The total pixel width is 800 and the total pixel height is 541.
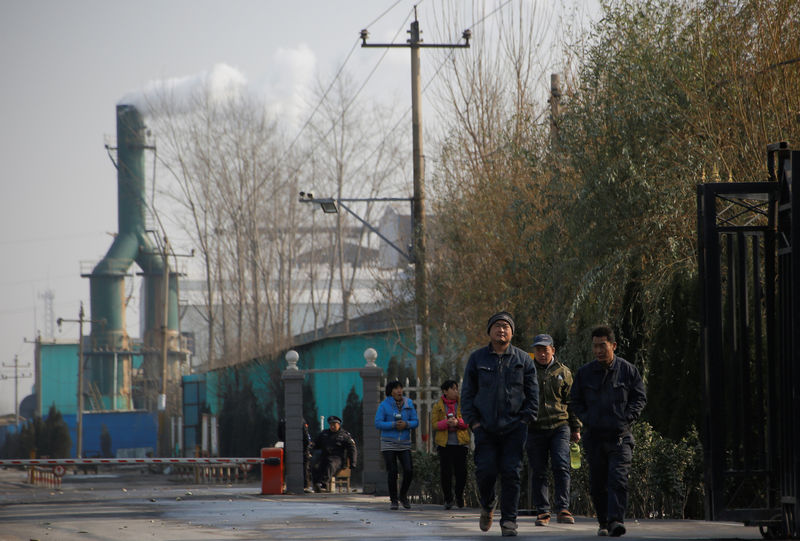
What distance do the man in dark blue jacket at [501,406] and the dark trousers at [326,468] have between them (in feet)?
40.3

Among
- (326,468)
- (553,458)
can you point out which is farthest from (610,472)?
(326,468)

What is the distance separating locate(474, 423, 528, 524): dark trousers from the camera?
10188 mm

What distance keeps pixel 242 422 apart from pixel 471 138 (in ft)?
71.1

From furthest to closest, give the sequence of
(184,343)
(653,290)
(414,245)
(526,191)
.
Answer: (184,343)
(414,245)
(526,191)
(653,290)

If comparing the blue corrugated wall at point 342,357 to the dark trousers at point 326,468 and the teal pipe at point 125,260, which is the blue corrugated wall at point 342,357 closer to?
the dark trousers at point 326,468

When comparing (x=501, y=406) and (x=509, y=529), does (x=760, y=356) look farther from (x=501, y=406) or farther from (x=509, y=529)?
(x=509, y=529)

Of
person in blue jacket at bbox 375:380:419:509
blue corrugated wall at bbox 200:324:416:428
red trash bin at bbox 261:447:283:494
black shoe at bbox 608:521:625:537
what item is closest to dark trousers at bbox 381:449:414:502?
person in blue jacket at bbox 375:380:419:509

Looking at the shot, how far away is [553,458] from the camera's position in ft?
38.7

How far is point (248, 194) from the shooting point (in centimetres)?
5481

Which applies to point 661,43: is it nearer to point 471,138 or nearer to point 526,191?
point 526,191

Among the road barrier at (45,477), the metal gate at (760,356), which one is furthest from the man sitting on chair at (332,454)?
the road barrier at (45,477)

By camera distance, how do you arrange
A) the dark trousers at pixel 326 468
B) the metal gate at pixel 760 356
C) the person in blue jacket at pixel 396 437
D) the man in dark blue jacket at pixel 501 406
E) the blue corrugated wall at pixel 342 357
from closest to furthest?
the metal gate at pixel 760 356 → the man in dark blue jacket at pixel 501 406 → the person in blue jacket at pixel 396 437 → the dark trousers at pixel 326 468 → the blue corrugated wall at pixel 342 357

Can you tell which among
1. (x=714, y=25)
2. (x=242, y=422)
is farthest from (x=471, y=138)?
(x=242, y=422)

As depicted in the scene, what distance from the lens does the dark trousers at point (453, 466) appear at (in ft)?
49.7
